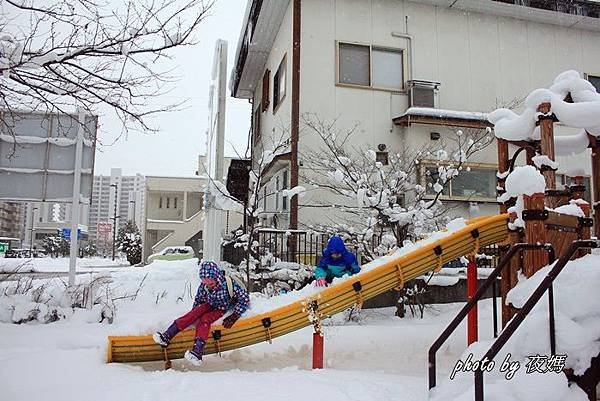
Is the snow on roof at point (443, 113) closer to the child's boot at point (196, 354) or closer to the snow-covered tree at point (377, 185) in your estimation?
the snow-covered tree at point (377, 185)

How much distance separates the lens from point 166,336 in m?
5.75

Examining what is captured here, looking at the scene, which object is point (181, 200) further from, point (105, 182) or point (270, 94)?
point (105, 182)

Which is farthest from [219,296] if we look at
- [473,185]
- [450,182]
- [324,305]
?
[473,185]

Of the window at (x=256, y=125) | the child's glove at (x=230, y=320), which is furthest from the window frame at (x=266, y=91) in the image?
the child's glove at (x=230, y=320)

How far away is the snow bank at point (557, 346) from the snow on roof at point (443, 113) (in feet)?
25.7

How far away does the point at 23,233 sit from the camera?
9775 cm

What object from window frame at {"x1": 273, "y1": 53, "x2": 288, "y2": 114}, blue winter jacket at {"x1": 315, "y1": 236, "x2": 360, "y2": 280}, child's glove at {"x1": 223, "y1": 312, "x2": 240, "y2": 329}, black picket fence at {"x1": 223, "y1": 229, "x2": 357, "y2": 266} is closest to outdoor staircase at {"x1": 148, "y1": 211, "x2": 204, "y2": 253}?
window frame at {"x1": 273, "y1": 53, "x2": 288, "y2": 114}

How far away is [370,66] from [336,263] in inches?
276

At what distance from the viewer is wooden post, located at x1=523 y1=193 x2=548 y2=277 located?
15.5ft

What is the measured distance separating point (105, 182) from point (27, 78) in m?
139

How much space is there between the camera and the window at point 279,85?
13.2m

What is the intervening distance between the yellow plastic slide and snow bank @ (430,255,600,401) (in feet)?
5.81

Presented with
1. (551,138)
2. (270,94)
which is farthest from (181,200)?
(551,138)

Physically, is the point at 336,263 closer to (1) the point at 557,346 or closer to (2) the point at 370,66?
(1) the point at 557,346
